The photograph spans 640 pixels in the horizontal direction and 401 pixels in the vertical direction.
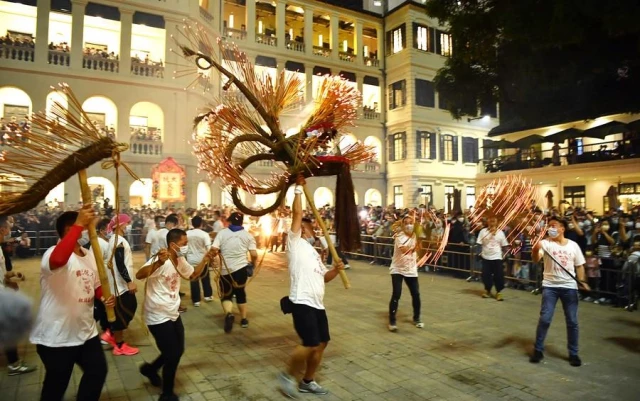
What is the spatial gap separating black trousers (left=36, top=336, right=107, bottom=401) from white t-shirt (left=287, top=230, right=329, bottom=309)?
188 cm

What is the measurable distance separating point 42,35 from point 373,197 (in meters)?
21.6

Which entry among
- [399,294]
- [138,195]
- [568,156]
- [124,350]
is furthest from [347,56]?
[124,350]

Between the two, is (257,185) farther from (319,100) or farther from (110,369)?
(110,369)

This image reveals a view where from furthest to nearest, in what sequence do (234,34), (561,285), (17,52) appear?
(234,34) < (17,52) < (561,285)

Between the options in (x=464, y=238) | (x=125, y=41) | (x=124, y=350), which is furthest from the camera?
(x=125, y=41)

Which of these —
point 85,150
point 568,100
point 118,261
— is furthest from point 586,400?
point 568,100

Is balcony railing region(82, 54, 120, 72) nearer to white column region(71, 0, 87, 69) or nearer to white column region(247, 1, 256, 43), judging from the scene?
white column region(71, 0, 87, 69)

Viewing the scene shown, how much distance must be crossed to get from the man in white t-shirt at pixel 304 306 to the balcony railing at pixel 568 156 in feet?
73.1

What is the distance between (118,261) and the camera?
19.0 ft

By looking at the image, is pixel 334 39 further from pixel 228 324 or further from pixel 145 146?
pixel 228 324

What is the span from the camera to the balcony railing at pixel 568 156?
69.6ft

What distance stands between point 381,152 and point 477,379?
89.2 ft

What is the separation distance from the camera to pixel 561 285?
5699mm

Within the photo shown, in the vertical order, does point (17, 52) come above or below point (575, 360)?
above
